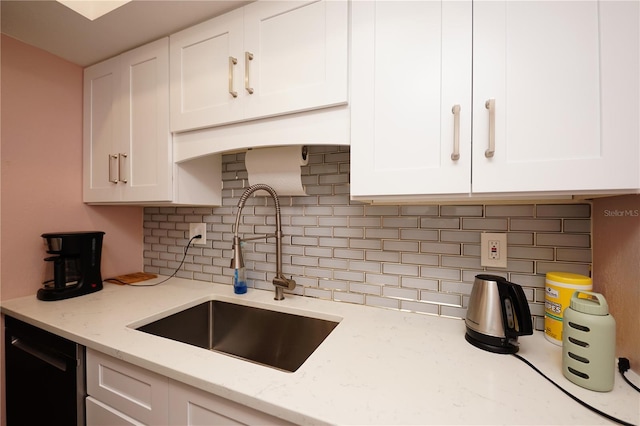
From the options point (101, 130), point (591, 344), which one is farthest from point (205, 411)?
point (101, 130)

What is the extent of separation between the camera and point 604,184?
66 centimetres

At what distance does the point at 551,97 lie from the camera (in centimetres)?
70

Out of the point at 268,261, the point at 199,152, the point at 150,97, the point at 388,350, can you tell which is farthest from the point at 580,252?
the point at 150,97

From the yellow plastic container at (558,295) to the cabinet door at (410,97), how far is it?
0.47m

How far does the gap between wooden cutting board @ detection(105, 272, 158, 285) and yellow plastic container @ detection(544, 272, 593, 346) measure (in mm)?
1991

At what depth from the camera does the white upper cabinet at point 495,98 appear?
656mm

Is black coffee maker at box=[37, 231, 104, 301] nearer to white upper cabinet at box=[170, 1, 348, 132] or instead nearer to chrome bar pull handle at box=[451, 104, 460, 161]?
white upper cabinet at box=[170, 1, 348, 132]

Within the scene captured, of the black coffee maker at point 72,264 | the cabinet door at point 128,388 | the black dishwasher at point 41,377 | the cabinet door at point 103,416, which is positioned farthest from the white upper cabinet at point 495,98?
the black coffee maker at point 72,264

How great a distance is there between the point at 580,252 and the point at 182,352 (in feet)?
4.45

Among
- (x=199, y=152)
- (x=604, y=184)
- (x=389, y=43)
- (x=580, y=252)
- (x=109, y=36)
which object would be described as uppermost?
(x=109, y=36)

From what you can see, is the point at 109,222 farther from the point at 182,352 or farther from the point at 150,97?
the point at 182,352

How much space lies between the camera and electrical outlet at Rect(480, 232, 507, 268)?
1013mm

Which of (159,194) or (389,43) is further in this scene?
(159,194)
